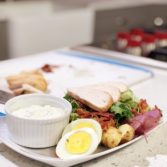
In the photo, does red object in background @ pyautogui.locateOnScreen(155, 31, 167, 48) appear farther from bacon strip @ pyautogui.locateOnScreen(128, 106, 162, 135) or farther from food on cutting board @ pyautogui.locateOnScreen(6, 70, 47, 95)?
bacon strip @ pyautogui.locateOnScreen(128, 106, 162, 135)

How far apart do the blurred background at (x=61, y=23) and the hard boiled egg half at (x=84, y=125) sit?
0.77 m

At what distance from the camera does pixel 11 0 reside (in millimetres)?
1609

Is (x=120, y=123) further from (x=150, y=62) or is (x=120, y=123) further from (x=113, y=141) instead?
(x=150, y=62)

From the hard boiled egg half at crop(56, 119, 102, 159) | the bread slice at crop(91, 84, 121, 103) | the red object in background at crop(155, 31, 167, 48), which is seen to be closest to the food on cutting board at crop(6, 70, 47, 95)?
the bread slice at crop(91, 84, 121, 103)

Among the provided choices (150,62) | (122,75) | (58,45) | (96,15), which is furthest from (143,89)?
(96,15)

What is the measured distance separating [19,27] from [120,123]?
108 cm

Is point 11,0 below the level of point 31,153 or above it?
above

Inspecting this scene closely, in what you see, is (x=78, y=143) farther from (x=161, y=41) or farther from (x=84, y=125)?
(x=161, y=41)

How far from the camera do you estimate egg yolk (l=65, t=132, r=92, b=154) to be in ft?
1.86

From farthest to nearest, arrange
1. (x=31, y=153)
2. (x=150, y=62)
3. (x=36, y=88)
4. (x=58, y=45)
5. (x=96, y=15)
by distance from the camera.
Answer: (x=96, y=15) < (x=58, y=45) < (x=150, y=62) < (x=36, y=88) < (x=31, y=153)

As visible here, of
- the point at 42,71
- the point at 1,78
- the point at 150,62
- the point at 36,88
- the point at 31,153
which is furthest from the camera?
the point at 150,62

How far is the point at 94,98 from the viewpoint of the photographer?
0.68 meters

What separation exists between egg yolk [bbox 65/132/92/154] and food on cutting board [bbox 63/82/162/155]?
0.08 feet

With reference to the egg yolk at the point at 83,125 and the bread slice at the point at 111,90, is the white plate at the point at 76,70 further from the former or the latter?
the egg yolk at the point at 83,125
